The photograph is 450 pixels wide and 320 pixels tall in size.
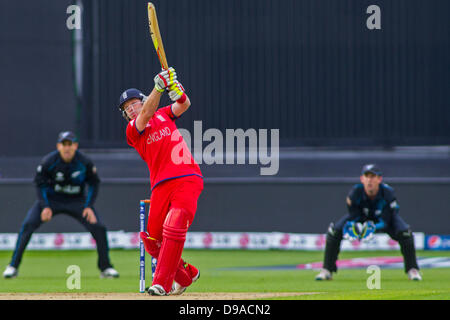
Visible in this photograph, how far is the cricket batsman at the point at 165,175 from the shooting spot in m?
7.91

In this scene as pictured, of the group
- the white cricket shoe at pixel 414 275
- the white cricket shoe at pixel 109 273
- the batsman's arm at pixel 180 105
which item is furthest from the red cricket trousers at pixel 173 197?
the white cricket shoe at pixel 414 275

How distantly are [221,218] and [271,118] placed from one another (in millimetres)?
2307

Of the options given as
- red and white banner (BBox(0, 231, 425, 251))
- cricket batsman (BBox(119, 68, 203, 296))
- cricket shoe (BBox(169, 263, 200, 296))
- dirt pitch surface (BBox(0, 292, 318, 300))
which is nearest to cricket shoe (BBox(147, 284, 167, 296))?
cricket batsman (BBox(119, 68, 203, 296))

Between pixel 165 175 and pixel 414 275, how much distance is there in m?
4.17

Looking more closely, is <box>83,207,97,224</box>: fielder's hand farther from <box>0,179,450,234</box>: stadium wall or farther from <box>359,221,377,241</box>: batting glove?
<box>0,179,450,234</box>: stadium wall

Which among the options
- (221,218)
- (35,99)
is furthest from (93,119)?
(221,218)

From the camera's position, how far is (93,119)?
16484mm

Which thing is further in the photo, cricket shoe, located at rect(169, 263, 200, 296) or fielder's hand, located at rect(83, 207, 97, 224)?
fielder's hand, located at rect(83, 207, 97, 224)

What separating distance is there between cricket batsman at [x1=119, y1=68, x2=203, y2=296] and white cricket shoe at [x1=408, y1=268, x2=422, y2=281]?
3.71m

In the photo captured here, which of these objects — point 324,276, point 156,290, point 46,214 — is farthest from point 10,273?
point 324,276

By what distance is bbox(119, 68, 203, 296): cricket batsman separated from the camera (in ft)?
26.0

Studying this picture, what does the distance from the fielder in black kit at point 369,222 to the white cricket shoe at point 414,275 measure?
65mm

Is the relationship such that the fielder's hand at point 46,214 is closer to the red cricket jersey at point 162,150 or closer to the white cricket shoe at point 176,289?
the white cricket shoe at point 176,289

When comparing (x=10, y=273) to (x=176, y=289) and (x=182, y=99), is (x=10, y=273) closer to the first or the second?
(x=176, y=289)
